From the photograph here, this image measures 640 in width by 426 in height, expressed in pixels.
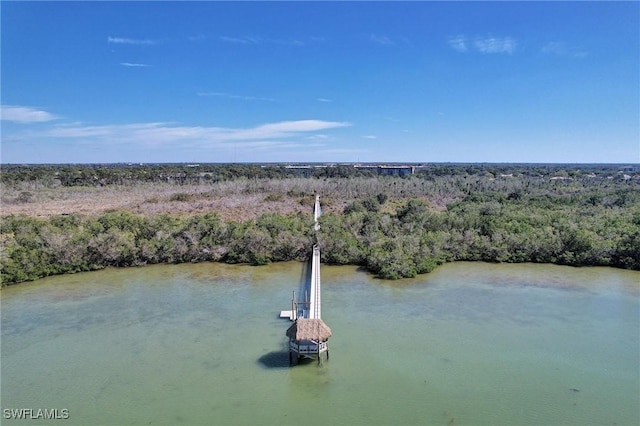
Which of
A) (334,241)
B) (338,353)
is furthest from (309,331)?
(334,241)

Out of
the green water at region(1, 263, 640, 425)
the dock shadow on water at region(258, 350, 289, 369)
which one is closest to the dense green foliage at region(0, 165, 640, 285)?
→ the green water at region(1, 263, 640, 425)

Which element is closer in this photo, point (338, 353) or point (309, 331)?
point (309, 331)

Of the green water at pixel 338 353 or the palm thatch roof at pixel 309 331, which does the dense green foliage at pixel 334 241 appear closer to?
the green water at pixel 338 353

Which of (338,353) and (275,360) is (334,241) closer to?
(338,353)

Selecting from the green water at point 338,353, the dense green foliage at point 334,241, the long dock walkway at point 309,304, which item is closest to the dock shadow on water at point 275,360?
the green water at point 338,353

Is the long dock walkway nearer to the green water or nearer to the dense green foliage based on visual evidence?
the green water

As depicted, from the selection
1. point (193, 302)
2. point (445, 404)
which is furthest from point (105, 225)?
point (445, 404)
